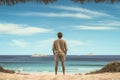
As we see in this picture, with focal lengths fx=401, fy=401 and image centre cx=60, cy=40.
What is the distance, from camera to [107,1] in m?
12.6

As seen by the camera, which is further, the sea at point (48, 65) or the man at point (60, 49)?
the sea at point (48, 65)

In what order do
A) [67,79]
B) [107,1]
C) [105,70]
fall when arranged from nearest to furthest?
1. [67,79]
2. [107,1]
3. [105,70]

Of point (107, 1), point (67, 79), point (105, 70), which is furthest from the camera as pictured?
point (105, 70)

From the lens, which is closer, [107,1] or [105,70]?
[107,1]

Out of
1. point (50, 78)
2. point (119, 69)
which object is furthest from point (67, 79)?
point (119, 69)

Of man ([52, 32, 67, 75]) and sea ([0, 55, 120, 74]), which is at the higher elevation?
man ([52, 32, 67, 75])

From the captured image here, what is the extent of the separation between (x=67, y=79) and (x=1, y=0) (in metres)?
3.37

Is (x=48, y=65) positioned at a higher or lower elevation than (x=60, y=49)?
lower

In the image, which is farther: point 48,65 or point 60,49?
point 48,65

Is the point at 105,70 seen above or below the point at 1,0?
below

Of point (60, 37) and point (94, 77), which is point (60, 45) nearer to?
point (60, 37)

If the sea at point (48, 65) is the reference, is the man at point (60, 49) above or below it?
above

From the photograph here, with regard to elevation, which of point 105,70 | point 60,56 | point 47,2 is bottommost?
point 105,70

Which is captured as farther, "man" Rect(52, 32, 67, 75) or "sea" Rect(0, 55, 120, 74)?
"sea" Rect(0, 55, 120, 74)
